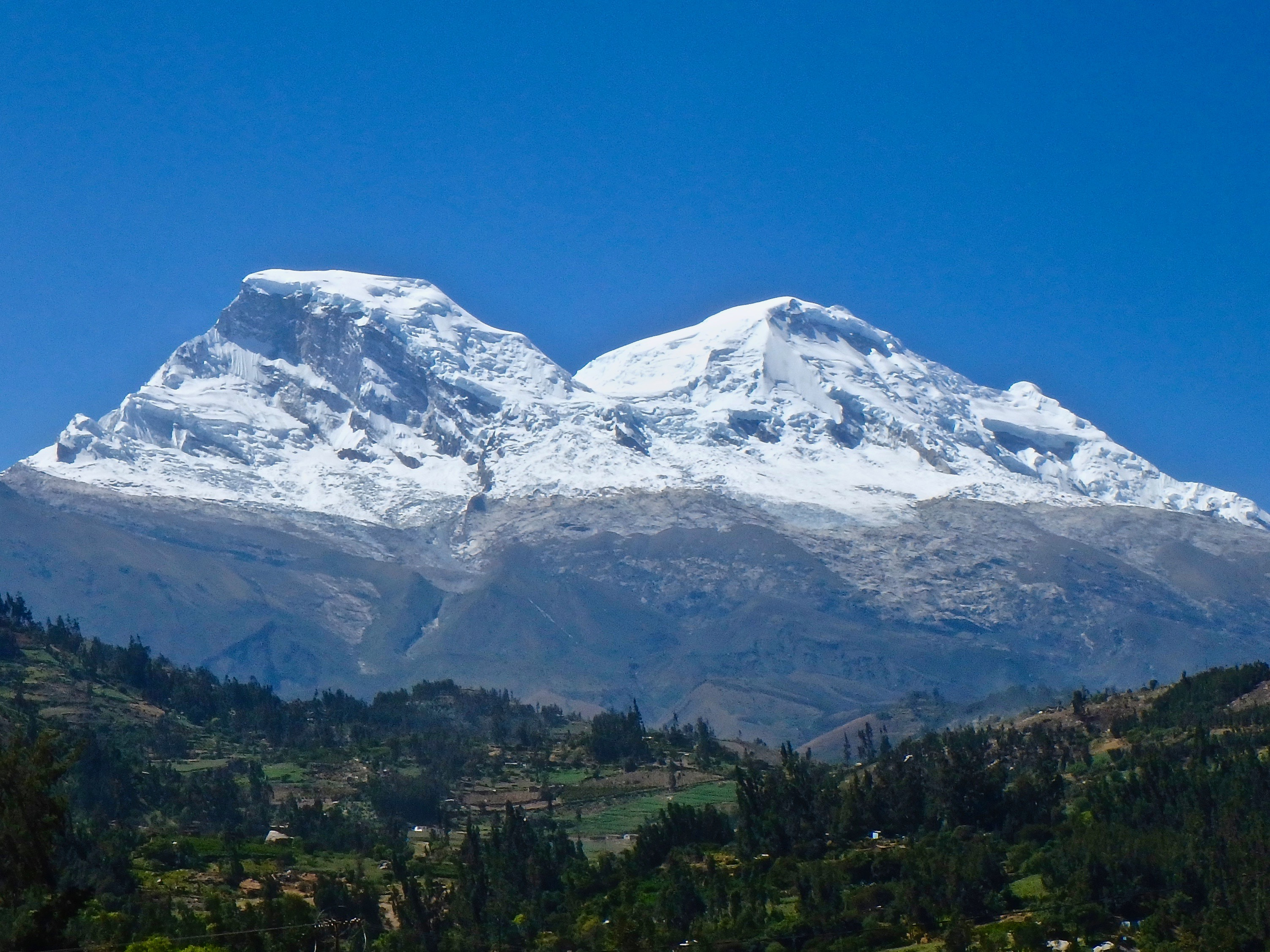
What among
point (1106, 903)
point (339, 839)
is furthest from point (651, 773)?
point (1106, 903)

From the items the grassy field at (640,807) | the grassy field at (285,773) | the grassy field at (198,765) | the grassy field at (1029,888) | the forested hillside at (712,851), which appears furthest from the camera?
the grassy field at (285,773)

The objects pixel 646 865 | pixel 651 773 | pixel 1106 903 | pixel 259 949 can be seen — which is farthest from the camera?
pixel 651 773

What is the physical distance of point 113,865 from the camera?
98375 mm

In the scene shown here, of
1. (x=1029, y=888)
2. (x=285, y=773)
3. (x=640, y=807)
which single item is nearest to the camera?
(x=1029, y=888)

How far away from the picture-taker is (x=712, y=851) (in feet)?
393

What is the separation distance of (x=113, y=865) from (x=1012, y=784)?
62.3 metres

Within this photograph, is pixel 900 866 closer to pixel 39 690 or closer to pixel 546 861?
pixel 546 861

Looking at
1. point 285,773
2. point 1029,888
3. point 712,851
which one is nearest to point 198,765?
point 285,773

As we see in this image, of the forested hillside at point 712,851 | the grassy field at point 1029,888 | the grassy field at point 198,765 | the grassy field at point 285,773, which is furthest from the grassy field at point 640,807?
the grassy field at point 1029,888

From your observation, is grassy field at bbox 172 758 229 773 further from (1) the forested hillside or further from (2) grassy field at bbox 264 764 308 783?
(2) grassy field at bbox 264 764 308 783

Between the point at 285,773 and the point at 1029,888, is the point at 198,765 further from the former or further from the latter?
the point at 1029,888

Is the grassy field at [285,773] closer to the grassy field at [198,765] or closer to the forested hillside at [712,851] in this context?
the forested hillside at [712,851]

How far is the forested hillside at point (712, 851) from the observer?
83.4 m

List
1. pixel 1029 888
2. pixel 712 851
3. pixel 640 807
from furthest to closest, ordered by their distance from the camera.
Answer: pixel 640 807, pixel 712 851, pixel 1029 888
